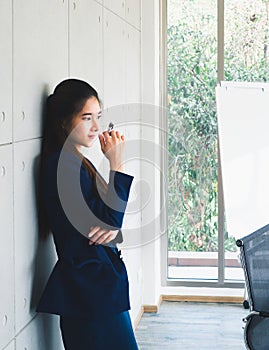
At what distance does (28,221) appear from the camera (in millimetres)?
2309

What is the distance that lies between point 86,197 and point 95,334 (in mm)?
484

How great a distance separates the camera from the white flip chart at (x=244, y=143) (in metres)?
4.29

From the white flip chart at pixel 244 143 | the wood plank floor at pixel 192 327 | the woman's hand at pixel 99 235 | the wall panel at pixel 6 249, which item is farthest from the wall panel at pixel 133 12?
the wall panel at pixel 6 249

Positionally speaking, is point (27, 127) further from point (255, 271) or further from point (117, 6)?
point (117, 6)

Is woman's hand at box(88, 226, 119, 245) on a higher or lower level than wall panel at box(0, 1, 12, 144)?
lower

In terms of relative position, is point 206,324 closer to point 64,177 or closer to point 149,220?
point 149,220

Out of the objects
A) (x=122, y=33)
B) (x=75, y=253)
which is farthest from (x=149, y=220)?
(x=75, y=253)

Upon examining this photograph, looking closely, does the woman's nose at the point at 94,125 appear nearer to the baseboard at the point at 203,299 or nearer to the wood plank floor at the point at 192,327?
the wood plank floor at the point at 192,327

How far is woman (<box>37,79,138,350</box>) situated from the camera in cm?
236

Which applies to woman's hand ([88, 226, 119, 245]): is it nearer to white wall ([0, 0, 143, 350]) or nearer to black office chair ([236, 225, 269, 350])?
white wall ([0, 0, 143, 350])

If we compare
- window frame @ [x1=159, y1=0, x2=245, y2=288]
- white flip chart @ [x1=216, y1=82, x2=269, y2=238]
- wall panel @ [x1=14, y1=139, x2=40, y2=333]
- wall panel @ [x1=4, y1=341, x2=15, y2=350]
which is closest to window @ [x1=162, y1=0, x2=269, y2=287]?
window frame @ [x1=159, y1=0, x2=245, y2=288]

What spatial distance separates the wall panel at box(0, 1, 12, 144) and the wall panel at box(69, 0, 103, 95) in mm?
745

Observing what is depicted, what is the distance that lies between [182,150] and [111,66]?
60.7 inches

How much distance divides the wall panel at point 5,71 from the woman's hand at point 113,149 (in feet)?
1.60
